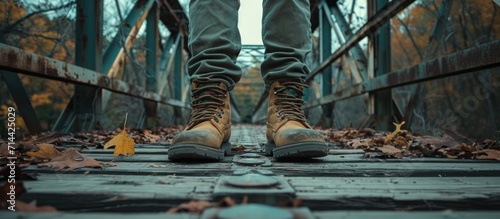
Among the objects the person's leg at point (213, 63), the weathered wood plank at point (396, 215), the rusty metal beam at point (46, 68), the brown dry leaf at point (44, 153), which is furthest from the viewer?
the rusty metal beam at point (46, 68)

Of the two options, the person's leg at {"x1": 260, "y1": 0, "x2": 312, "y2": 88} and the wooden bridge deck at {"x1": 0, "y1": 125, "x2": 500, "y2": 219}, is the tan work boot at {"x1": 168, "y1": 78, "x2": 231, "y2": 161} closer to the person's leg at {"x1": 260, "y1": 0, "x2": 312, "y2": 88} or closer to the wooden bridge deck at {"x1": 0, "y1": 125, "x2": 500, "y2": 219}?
the wooden bridge deck at {"x1": 0, "y1": 125, "x2": 500, "y2": 219}

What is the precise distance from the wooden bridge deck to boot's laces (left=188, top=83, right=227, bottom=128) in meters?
0.31

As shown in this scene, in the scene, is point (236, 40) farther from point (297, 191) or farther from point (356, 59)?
point (356, 59)

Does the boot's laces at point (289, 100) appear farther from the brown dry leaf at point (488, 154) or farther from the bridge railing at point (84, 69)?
the bridge railing at point (84, 69)

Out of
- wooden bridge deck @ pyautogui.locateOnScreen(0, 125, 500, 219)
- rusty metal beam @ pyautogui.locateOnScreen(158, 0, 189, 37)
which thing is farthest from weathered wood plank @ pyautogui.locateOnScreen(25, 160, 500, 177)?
rusty metal beam @ pyautogui.locateOnScreen(158, 0, 189, 37)

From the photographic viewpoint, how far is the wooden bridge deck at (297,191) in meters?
0.52

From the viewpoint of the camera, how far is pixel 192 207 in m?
0.52

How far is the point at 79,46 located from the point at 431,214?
250 centimetres

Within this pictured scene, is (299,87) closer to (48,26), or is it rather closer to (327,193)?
(327,193)

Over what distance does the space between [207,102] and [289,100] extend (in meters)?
0.30

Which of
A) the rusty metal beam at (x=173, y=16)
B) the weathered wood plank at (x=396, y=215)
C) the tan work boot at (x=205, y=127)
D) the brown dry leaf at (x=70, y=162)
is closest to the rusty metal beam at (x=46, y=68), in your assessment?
the brown dry leaf at (x=70, y=162)

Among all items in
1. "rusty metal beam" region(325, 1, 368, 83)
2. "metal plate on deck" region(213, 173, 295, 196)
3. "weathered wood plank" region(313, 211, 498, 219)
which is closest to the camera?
"weathered wood plank" region(313, 211, 498, 219)

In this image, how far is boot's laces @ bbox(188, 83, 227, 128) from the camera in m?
1.24

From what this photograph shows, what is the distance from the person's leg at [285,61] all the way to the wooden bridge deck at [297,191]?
0.34m
